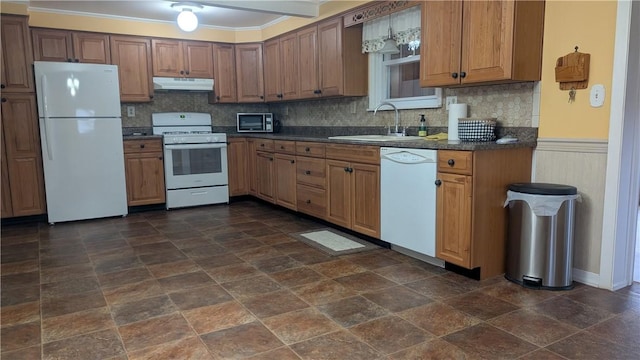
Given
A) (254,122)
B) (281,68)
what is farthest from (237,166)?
(281,68)

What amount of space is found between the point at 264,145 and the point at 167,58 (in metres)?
1.67

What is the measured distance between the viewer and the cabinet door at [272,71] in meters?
5.56

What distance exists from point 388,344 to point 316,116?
375 cm

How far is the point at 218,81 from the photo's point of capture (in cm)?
587

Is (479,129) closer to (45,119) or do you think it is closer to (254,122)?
(254,122)

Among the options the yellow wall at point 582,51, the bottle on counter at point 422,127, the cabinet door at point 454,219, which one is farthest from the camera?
the bottle on counter at point 422,127

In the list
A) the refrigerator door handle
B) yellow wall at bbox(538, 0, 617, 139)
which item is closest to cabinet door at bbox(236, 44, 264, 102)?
the refrigerator door handle

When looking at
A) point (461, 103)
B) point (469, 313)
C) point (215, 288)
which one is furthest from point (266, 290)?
point (461, 103)

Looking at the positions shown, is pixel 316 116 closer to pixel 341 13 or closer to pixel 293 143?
pixel 293 143

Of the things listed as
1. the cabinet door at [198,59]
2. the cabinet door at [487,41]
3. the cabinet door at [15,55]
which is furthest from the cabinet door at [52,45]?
the cabinet door at [487,41]

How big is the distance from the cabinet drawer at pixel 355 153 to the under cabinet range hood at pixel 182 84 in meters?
2.46

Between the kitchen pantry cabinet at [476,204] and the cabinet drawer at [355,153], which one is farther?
the cabinet drawer at [355,153]

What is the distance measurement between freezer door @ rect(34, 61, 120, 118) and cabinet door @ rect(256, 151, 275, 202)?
1685 mm

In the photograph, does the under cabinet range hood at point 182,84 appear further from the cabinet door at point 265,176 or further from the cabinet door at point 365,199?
the cabinet door at point 365,199
